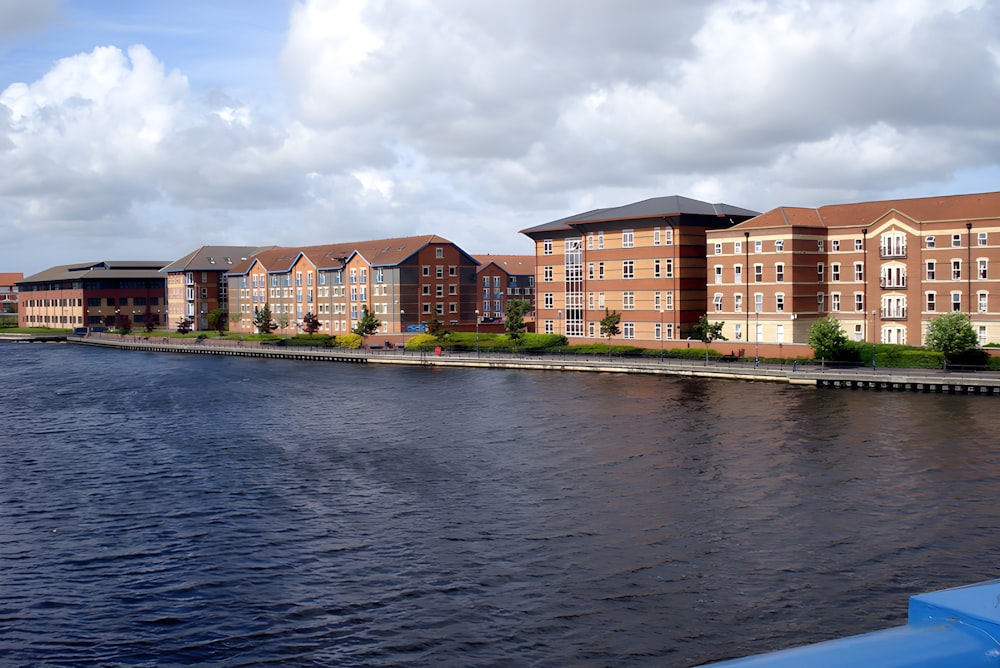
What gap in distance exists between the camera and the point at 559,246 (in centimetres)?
10700

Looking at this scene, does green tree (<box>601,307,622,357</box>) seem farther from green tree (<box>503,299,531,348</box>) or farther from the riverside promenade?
green tree (<box>503,299,531,348</box>)

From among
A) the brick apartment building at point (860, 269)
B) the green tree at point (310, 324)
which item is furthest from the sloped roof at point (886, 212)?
the green tree at point (310, 324)

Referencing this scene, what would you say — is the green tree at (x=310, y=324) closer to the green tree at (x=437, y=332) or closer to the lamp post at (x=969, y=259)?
the green tree at (x=437, y=332)

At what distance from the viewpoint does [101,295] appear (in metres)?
178

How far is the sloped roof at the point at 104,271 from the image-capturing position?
179 m

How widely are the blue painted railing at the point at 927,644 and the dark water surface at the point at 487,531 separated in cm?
1478

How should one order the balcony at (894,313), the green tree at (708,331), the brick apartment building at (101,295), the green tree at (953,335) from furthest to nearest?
the brick apartment building at (101,295) < the green tree at (708,331) < the balcony at (894,313) < the green tree at (953,335)

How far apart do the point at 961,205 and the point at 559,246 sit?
141 feet

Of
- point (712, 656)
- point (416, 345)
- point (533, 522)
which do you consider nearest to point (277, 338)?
point (416, 345)

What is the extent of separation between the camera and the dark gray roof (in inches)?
3718

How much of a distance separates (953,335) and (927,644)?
69390mm

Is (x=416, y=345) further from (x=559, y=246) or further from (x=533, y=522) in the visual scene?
(x=533, y=522)

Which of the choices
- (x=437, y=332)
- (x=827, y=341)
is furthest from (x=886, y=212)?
(x=437, y=332)

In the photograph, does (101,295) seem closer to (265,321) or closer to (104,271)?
(104,271)
